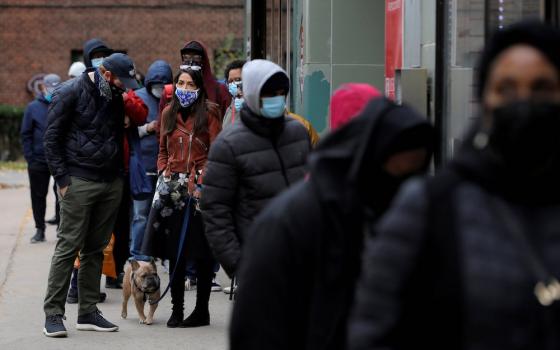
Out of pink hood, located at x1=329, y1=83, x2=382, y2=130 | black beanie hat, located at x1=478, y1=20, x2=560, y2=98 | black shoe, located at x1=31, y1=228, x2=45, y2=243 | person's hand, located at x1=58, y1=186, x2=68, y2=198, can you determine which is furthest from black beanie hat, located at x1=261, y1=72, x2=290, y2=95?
black shoe, located at x1=31, y1=228, x2=45, y2=243

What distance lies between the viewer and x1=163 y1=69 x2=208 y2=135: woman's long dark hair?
8.57 metres

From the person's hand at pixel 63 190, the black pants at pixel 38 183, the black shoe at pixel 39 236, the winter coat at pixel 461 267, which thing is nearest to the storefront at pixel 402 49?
the winter coat at pixel 461 267

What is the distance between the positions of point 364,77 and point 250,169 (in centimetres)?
456

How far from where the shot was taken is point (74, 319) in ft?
29.4

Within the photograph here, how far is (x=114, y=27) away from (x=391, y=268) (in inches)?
1376

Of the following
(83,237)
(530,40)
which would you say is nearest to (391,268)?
(530,40)

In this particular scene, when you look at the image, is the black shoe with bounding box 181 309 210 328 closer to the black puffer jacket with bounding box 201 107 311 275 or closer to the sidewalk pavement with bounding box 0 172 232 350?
the sidewalk pavement with bounding box 0 172 232 350

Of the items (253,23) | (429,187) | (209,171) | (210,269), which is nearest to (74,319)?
(210,269)

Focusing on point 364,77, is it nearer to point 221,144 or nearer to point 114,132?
point 114,132

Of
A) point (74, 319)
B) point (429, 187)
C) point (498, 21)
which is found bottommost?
point (74, 319)

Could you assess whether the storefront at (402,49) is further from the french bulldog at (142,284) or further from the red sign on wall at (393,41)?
the french bulldog at (142,284)

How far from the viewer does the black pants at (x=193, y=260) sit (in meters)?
8.26

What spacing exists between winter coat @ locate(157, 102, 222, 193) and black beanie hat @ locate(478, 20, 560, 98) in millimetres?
6058

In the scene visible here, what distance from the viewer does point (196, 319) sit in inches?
338
